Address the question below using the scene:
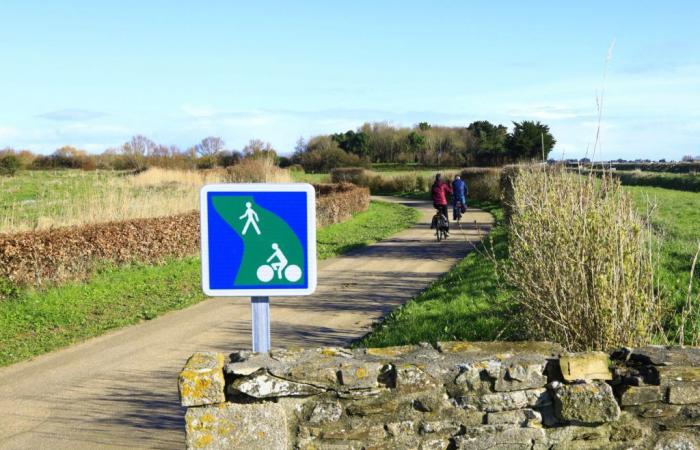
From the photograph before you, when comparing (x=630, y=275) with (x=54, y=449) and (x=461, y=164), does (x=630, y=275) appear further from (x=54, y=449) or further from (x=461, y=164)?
(x=461, y=164)

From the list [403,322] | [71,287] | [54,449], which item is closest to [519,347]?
[54,449]

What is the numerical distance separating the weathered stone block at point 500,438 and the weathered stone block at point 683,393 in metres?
0.80

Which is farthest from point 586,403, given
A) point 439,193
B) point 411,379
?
point 439,193

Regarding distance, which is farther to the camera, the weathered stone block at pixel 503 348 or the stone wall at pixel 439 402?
the weathered stone block at pixel 503 348

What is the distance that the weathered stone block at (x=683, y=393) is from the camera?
412 centimetres

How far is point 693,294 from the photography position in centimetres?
890

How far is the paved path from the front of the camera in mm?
6277

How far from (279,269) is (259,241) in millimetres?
205

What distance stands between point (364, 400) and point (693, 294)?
652cm

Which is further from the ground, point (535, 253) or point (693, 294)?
point (535, 253)

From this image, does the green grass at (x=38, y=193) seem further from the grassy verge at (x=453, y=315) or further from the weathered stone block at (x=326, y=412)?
the weathered stone block at (x=326, y=412)

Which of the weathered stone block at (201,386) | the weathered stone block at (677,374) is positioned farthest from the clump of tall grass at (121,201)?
the weathered stone block at (677,374)

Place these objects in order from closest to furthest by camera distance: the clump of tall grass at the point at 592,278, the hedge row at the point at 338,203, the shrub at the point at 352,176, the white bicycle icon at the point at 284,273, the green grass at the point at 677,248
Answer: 1. the white bicycle icon at the point at 284,273
2. the clump of tall grass at the point at 592,278
3. the green grass at the point at 677,248
4. the hedge row at the point at 338,203
5. the shrub at the point at 352,176

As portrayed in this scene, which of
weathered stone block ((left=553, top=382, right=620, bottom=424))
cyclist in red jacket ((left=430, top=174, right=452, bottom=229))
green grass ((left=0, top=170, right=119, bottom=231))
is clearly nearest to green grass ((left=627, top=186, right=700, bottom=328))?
weathered stone block ((left=553, top=382, right=620, bottom=424))
